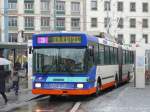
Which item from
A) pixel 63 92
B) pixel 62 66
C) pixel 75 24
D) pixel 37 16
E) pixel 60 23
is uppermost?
pixel 37 16

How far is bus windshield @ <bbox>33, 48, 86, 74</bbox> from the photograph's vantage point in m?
19.8

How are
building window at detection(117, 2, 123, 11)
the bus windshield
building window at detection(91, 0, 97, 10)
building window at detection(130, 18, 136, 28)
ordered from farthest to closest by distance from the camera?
1. building window at detection(130, 18, 136, 28)
2. building window at detection(117, 2, 123, 11)
3. building window at detection(91, 0, 97, 10)
4. the bus windshield

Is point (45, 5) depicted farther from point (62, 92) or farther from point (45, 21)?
point (62, 92)

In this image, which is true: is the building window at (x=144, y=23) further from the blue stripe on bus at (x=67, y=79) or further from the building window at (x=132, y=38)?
the blue stripe on bus at (x=67, y=79)

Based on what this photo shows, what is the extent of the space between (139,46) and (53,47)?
1007cm

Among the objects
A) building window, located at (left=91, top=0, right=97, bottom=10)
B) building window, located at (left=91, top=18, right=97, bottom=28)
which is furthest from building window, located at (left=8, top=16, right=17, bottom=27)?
building window, located at (left=91, top=0, right=97, bottom=10)

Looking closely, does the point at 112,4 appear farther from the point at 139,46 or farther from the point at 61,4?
the point at 139,46

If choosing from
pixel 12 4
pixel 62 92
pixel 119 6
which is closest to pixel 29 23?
pixel 12 4

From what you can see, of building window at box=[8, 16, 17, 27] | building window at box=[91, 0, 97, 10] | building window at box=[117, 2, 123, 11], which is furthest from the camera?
building window at box=[117, 2, 123, 11]

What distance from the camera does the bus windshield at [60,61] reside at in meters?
19.8

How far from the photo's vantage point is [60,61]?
19.8 m

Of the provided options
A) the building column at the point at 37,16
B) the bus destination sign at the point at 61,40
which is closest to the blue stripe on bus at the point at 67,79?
the bus destination sign at the point at 61,40

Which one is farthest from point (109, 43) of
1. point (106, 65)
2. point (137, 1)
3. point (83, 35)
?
point (137, 1)

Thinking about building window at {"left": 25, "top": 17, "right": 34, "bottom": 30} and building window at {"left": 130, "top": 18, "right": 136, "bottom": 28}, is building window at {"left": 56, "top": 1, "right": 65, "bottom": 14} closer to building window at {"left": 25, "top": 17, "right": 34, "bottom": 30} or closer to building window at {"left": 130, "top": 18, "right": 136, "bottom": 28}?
building window at {"left": 25, "top": 17, "right": 34, "bottom": 30}
